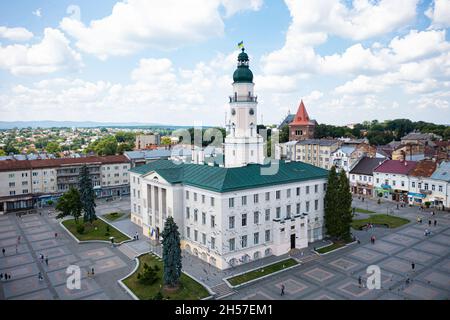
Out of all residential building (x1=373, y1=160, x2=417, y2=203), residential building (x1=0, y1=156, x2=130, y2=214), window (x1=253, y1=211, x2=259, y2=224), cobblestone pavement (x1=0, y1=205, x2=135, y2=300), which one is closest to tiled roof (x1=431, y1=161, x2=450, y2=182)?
residential building (x1=373, y1=160, x2=417, y2=203)

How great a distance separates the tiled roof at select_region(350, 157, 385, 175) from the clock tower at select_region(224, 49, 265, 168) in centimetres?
5042

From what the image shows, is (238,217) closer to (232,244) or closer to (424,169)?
(232,244)

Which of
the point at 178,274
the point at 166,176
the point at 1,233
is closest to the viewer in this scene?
the point at 178,274

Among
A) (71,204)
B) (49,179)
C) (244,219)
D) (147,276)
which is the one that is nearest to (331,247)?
(244,219)

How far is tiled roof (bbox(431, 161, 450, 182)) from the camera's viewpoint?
78125 millimetres

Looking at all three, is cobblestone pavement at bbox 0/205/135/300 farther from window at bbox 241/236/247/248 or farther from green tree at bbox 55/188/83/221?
window at bbox 241/236/247/248

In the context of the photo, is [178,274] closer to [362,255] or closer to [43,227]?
[362,255]

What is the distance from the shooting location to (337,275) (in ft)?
149

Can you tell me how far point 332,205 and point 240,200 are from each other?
17446 mm

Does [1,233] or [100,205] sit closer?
[1,233]

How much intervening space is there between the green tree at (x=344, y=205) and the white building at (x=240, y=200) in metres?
3.91

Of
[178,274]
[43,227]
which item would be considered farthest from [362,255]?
[43,227]

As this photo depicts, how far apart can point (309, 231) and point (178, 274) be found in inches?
1013
